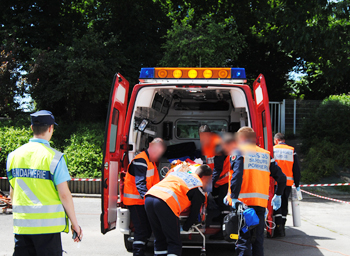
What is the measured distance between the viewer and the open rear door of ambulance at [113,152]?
442 cm

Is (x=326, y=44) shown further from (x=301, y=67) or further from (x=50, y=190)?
(x=50, y=190)

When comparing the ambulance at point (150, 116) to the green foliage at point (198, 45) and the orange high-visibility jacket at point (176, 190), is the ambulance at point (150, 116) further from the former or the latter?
the green foliage at point (198, 45)

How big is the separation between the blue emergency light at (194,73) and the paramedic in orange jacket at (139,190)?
103cm

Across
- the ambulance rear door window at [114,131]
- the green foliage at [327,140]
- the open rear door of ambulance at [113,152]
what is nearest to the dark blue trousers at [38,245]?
the open rear door of ambulance at [113,152]

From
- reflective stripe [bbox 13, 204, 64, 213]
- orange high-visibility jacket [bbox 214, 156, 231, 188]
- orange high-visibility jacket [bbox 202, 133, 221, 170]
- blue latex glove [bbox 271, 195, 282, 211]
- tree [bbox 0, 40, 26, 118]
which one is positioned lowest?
blue latex glove [bbox 271, 195, 282, 211]

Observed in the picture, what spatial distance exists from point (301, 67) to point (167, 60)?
33.3 ft

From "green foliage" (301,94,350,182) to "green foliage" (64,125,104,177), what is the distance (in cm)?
667

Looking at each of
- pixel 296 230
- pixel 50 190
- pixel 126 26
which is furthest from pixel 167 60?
pixel 50 190

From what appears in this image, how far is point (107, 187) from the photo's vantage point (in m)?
4.46

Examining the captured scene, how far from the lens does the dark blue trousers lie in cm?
286

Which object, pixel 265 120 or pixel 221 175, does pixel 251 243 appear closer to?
pixel 221 175

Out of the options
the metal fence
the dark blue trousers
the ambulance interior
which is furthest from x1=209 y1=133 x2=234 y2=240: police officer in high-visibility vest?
the metal fence

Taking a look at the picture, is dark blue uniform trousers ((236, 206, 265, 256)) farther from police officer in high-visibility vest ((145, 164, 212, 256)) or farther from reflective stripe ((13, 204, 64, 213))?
reflective stripe ((13, 204, 64, 213))

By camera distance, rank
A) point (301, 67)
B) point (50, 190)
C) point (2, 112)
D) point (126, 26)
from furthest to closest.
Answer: point (301, 67) → point (126, 26) → point (2, 112) → point (50, 190)
